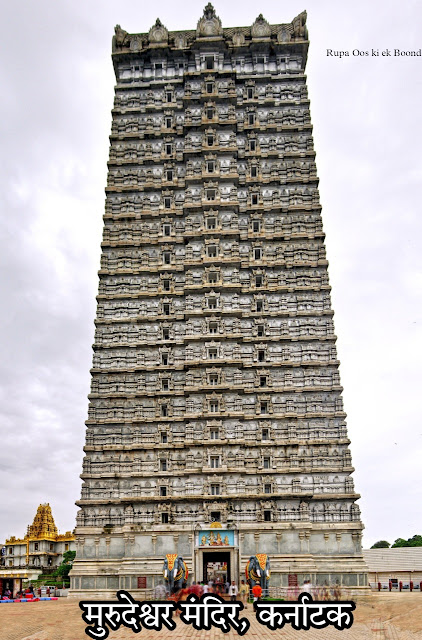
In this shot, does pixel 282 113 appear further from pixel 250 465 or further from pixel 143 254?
pixel 250 465

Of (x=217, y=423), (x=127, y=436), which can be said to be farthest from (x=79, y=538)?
(x=217, y=423)

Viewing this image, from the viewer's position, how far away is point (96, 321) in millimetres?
65312

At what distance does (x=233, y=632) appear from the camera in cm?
3250

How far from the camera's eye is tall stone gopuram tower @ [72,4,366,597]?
2208 inches

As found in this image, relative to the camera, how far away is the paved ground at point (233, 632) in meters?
31.0

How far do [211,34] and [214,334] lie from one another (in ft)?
122

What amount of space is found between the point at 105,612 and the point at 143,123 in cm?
6207

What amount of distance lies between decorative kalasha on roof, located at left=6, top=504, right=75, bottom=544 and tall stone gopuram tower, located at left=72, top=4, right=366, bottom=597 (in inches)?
3002

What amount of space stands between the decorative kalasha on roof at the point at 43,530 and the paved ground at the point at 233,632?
8764 cm

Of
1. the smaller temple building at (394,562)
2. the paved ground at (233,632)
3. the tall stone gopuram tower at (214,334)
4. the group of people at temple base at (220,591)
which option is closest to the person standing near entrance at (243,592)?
the group of people at temple base at (220,591)
